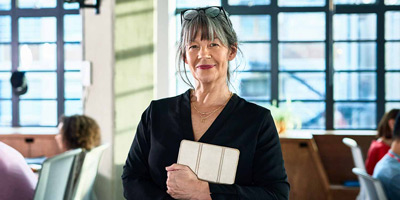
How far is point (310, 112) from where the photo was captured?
20.5ft

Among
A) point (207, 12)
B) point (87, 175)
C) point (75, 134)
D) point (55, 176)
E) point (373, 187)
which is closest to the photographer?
point (207, 12)

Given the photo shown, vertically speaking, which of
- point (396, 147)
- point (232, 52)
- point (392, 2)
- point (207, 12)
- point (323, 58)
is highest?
point (392, 2)

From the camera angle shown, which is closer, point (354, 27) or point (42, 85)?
point (354, 27)

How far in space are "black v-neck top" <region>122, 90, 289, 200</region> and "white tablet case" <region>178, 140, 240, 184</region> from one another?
3cm

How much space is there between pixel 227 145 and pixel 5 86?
19.2 ft

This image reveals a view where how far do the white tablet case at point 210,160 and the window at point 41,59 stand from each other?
535cm

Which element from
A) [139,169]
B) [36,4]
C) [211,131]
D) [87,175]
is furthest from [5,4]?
[211,131]

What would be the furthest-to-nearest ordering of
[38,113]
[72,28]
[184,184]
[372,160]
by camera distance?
[38,113], [72,28], [372,160], [184,184]

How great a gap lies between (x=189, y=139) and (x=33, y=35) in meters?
5.63

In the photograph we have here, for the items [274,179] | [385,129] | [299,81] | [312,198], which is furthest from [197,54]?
[299,81]

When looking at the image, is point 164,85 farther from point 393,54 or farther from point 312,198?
point 393,54

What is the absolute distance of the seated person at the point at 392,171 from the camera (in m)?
2.96

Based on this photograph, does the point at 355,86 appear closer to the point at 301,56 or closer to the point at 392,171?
the point at 301,56

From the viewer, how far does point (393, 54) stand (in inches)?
245
